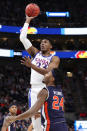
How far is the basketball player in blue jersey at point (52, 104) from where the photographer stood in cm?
375

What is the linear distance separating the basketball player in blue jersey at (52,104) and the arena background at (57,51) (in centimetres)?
1179

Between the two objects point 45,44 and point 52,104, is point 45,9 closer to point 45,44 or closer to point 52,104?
point 45,44

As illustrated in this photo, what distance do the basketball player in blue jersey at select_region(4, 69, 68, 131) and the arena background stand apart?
1179 cm

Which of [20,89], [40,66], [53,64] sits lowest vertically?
[53,64]

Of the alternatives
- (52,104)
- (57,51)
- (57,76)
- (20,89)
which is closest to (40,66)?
(57,76)

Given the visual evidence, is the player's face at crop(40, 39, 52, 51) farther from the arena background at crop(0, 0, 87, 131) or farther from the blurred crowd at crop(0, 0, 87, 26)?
the blurred crowd at crop(0, 0, 87, 26)

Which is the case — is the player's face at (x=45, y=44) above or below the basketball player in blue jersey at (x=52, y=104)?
above

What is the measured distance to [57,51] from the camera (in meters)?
21.4

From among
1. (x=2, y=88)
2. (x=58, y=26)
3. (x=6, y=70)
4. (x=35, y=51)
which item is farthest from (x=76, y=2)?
(x=35, y=51)

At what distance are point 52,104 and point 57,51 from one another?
17.6 m

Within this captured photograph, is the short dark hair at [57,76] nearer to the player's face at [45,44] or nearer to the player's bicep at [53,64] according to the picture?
the player's bicep at [53,64]

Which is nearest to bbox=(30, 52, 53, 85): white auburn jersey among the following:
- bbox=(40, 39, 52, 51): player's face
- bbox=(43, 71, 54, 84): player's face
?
bbox=(40, 39, 52, 51): player's face

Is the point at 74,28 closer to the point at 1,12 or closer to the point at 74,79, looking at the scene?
the point at 74,79

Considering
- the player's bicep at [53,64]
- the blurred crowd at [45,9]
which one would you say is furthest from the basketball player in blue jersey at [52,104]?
the blurred crowd at [45,9]
